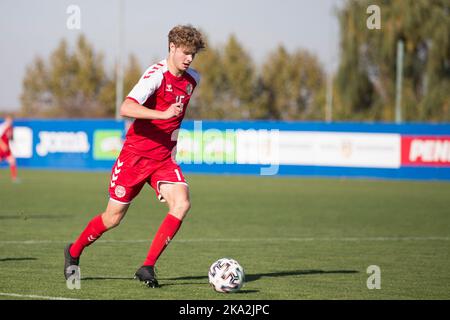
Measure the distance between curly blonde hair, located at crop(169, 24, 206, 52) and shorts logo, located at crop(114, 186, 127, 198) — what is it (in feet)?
5.07

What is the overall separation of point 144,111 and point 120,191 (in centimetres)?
103

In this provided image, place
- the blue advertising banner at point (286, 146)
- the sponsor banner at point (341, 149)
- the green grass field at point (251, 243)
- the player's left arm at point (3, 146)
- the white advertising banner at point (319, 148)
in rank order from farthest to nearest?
the white advertising banner at point (319, 148), the sponsor banner at point (341, 149), the blue advertising banner at point (286, 146), the player's left arm at point (3, 146), the green grass field at point (251, 243)

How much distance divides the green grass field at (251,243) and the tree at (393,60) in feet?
61.3

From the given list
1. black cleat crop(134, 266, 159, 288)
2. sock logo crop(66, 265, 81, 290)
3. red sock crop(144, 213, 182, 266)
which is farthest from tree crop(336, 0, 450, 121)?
black cleat crop(134, 266, 159, 288)

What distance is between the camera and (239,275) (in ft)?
28.0

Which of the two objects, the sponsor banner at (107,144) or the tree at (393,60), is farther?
the tree at (393,60)

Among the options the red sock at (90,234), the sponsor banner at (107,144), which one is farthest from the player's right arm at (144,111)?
the sponsor banner at (107,144)

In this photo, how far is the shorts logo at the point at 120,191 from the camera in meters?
8.91

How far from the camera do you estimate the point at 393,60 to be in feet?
145

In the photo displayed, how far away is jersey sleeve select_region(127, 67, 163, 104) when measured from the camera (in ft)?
28.0

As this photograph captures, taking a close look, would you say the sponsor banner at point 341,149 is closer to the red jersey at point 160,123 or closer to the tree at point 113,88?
the red jersey at point 160,123

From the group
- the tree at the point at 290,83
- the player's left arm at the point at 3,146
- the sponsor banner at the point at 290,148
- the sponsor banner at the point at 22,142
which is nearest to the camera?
the player's left arm at the point at 3,146
